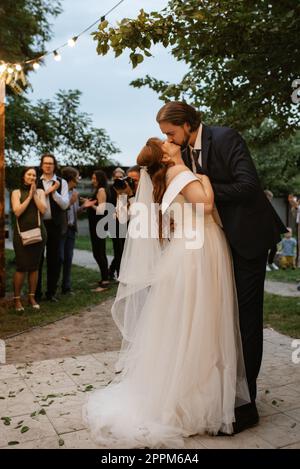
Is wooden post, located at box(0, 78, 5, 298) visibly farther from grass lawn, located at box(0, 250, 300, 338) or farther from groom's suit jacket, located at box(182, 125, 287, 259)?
groom's suit jacket, located at box(182, 125, 287, 259)

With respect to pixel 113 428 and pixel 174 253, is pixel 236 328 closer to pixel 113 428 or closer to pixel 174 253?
pixel 174 253

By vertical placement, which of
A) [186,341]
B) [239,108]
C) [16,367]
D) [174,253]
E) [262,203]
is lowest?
[16,367]

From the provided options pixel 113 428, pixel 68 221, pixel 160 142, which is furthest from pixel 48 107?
pixel 113 428

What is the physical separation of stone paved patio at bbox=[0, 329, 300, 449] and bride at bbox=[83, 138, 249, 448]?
0.46 feet

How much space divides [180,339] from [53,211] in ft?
15.1

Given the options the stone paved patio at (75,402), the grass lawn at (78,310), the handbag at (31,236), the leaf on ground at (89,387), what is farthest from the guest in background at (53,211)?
the leaf on ground at (89,387)

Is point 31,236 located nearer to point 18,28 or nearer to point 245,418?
point 245,418

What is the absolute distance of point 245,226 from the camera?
2.92 m

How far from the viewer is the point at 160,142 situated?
294 centimetres

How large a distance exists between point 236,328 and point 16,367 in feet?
7.31

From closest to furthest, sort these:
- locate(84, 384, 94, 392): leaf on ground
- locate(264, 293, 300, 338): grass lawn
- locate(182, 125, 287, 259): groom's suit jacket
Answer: locate(182, 125, 287, 259): groom's suit jacket → locate(84, 384, 94, 392): leaf on ground → locate(264, 293, 300, 338): grass lawn

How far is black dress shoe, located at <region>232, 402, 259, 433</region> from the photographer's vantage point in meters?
2.86

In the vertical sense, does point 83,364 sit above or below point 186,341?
below

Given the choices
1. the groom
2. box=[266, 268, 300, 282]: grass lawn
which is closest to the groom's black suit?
the groom
